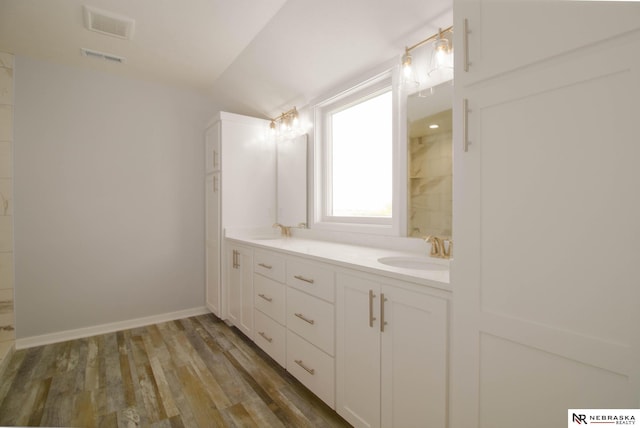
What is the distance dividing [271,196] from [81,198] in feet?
5.83

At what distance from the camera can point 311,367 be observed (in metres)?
1.88

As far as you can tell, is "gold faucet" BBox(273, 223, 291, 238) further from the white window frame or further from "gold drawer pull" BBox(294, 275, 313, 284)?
"gold drawer pull" BBox(294, 275, 313, 284)

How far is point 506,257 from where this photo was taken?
973mm

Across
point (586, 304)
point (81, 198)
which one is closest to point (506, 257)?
point (586, 304)

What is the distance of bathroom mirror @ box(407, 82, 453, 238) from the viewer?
1789 mm

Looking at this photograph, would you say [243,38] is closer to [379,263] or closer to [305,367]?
[379,263]

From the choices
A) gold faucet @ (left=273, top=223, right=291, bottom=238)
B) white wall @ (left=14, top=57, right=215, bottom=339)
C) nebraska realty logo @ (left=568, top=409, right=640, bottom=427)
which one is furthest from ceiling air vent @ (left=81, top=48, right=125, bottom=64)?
nebraska realty logo @ (left=568, top=409, right=640, bottom=427)

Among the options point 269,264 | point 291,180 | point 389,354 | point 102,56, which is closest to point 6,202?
point 102,56

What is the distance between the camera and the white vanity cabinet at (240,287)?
8.66 feet

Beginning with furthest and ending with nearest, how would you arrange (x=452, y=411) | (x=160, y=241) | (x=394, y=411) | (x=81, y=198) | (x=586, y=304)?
(x=160, y=241) < (x=81, y=198) < (x=394, y=411) < (x=452, y=411) < (x=586, y=304)

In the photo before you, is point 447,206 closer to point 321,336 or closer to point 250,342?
point 321,336

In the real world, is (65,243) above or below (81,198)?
below

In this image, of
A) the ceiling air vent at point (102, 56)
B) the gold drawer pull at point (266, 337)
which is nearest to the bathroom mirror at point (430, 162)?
the gold drawer pull at point (266, 337)

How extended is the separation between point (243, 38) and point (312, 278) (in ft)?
6.43
